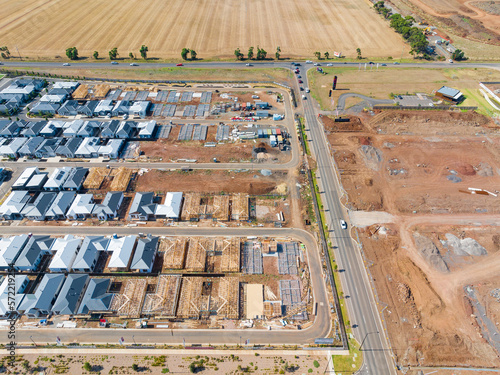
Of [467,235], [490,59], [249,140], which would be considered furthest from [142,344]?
[490,59]

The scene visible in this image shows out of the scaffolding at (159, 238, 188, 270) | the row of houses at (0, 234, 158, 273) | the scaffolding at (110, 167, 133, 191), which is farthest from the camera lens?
the scaffolding at (110, 167, 133, 191)

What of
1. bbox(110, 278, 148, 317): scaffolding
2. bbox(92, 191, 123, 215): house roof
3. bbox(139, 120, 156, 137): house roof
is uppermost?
bbox(139, 120, 156, 137): house roof

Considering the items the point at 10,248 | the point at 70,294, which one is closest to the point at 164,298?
the point at 70,294

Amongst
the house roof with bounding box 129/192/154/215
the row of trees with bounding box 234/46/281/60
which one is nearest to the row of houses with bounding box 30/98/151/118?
the house roof with bounding box 129/192/154/215

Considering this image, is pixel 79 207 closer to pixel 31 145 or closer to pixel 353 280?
pixel 31 145

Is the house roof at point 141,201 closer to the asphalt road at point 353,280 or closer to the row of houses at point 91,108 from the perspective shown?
the row of houses at point 91,108

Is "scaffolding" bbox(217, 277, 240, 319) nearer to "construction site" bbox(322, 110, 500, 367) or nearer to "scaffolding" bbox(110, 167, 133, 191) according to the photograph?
"construction site" bbox(322, 110, 500, 367)

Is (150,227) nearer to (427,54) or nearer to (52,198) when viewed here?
(52,198)

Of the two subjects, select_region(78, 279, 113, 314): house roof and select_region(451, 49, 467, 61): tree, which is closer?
select_region(78, 279, 113, 314): house roof
